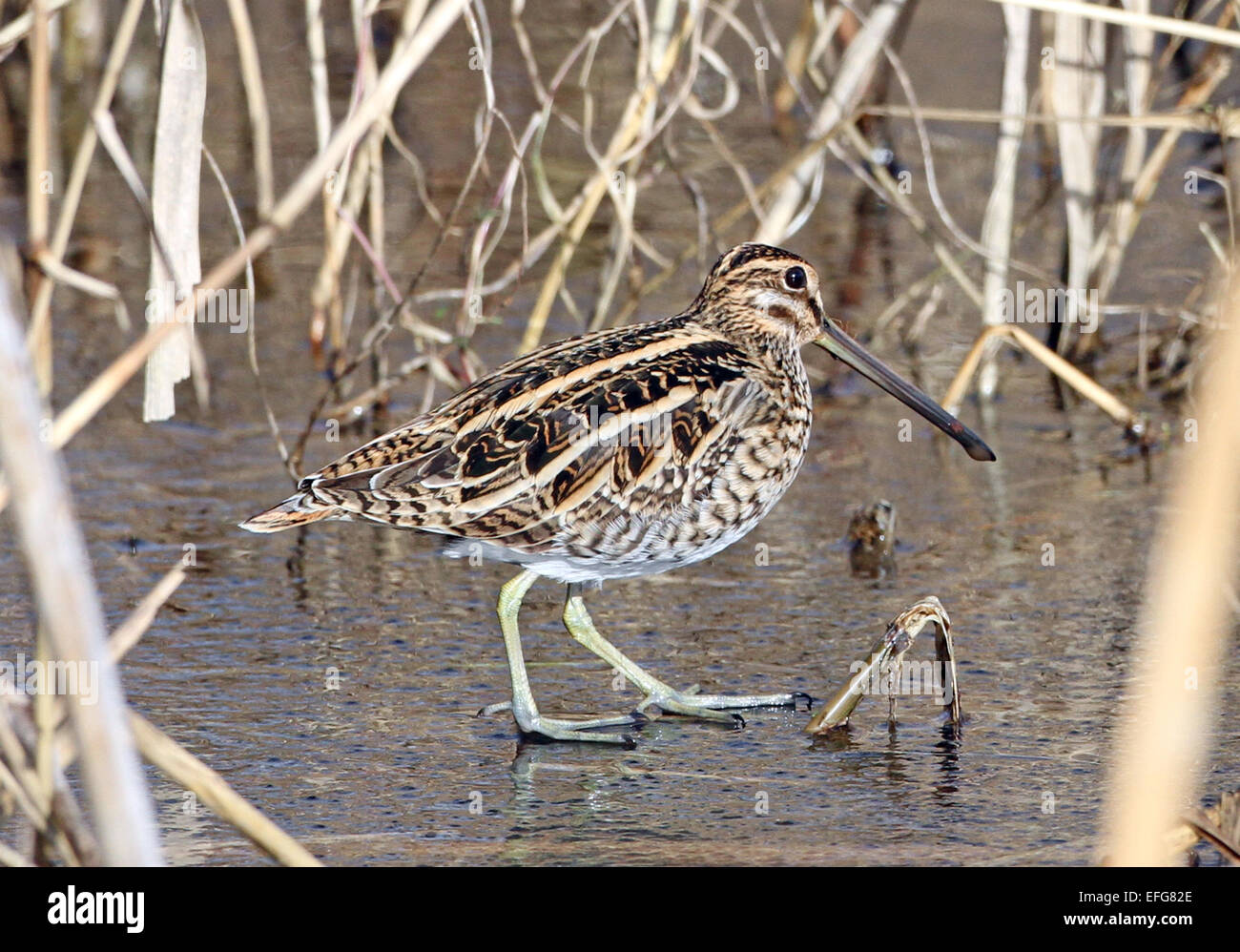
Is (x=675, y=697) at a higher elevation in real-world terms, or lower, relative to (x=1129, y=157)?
lower

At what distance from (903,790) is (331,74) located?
26.2ft

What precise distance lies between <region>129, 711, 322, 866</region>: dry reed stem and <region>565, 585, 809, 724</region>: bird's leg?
1872 mm

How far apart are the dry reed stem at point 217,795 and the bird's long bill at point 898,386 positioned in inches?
104

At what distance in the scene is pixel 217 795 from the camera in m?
2.88

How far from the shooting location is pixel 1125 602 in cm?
551

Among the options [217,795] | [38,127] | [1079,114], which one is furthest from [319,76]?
[217,795]

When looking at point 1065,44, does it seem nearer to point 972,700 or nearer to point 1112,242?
point 1112,242

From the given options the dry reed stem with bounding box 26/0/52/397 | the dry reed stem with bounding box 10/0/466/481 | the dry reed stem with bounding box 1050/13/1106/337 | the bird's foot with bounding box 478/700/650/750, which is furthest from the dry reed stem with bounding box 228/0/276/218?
the dry reed stem with bounding box 1050/13/1106/337

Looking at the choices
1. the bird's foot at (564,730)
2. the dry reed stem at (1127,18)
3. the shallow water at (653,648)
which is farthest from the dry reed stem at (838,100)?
the bird's foot at (564,730)

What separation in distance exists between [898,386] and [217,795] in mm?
2894

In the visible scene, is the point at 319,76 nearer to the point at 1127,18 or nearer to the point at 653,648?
the point at 653,648

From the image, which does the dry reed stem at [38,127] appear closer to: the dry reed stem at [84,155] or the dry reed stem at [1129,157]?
the dry reed stem at [84,155]

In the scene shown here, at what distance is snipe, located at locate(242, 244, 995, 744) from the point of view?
15.0 ft

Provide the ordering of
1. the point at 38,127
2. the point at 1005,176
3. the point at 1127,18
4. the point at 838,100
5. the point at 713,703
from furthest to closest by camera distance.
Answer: the point at 1005,176 < the point at 838,100 < the point at 713,703 < the point at 1127,18 < the point at 38,127
